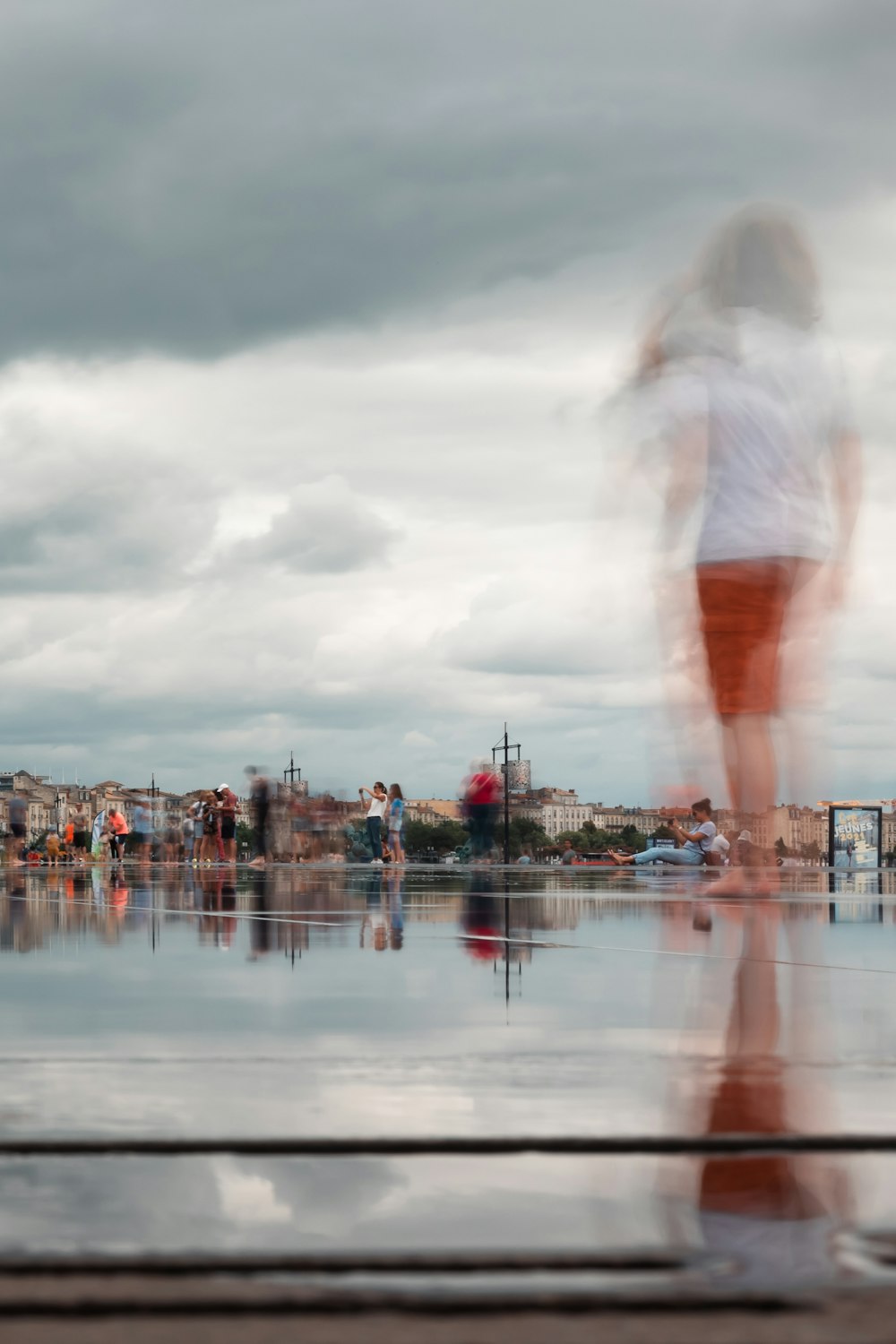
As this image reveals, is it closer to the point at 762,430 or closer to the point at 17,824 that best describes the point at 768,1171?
the point at 762,430

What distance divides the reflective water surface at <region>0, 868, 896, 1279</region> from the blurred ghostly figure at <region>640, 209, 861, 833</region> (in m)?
1.28

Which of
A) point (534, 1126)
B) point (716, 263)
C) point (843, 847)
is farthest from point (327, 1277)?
point (843, 847)

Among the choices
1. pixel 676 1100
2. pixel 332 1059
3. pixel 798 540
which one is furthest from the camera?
pixel 798 540

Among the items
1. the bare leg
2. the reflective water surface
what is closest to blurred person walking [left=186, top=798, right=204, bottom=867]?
the bare leg

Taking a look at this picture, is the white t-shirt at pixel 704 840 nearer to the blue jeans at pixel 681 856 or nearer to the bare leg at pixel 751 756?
the blue jeans at pixel 681 856

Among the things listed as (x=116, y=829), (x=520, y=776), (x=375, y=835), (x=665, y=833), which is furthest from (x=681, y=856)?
(x=520, y=776)

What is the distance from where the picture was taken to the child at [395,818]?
22.9m

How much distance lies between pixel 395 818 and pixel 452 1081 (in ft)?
68.1

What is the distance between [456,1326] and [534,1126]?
796 millimetres

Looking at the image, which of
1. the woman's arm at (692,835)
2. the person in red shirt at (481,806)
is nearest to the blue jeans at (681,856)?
the woman's arm at (692,835)

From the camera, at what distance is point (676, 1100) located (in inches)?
89.2

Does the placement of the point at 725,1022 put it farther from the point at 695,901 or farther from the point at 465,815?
the point at 465,815

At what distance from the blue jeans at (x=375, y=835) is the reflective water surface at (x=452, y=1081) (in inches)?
719

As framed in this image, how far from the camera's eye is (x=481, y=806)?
22312 millimetres
